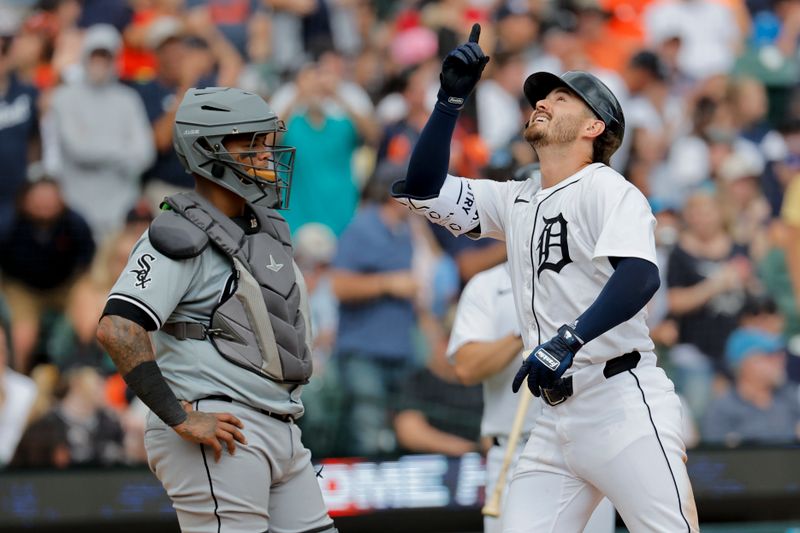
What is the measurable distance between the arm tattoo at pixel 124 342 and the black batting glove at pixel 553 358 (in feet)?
3.57

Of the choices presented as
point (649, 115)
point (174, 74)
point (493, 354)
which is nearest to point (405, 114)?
point (174, 74)

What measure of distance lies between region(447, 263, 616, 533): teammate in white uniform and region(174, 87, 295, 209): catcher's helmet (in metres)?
1.31

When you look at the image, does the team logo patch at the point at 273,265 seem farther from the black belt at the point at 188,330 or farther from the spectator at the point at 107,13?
the spectator at the point at 107,13

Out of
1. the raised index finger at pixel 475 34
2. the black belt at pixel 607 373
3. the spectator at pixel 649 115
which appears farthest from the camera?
the spectator at pixel 649 115

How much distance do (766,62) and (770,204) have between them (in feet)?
5.65

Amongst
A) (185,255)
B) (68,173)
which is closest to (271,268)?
(185,255)

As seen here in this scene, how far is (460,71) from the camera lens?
414 centimetres

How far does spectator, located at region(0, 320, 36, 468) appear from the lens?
24.3 ft

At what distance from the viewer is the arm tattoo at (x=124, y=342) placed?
147 inches

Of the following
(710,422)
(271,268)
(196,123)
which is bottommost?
(710,422)

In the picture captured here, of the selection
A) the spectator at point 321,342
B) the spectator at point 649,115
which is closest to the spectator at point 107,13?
the spectator at point 321,342

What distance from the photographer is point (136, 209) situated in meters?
7.98

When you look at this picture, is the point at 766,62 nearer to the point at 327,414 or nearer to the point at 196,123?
the point at 327,414

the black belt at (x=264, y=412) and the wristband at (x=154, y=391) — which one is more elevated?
the wristband at (x=154, y=391)
